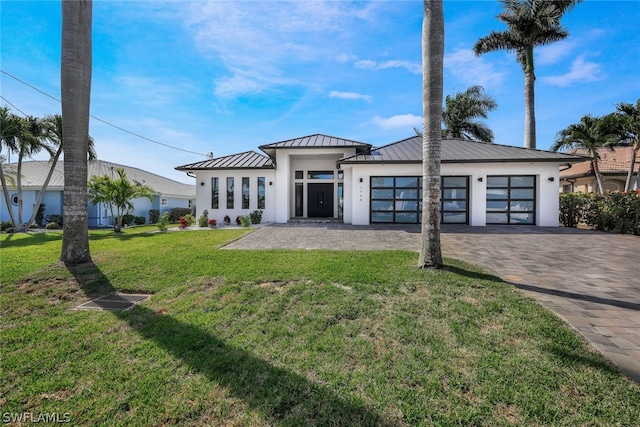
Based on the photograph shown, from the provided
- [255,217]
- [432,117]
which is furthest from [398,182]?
[432,117]

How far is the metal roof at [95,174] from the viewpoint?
871 inches

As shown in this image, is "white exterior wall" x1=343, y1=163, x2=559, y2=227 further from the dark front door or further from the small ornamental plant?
the small ornamental plant

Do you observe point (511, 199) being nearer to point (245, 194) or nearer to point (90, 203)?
point (245, 194)

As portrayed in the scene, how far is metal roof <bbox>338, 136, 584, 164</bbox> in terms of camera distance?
13891 millimetres

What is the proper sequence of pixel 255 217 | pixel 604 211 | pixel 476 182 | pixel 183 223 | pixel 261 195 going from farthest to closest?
pixel 261 195 < pixel 255 217 < pixel 183 223 < pixel 476 182 < pixel 604 211

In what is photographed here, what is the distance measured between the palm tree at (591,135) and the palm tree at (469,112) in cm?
716

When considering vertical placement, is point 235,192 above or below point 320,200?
above

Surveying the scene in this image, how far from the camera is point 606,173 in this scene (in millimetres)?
22781

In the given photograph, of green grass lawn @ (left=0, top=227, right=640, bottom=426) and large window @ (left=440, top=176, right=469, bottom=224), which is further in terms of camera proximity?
large window @ (left=440, top=176, right=469, bottom=224)

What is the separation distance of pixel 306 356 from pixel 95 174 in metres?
30.2

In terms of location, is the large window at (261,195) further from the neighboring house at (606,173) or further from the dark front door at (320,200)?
the neighboring house at (606,173)

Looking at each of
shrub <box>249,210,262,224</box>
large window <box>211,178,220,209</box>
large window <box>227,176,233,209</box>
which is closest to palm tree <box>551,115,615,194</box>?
shrub <box>249,210,262,224</box>

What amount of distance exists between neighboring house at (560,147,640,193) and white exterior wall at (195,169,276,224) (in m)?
24.0

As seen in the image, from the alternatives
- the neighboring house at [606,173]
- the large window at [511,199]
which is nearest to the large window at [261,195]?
the large window at [511,199]
